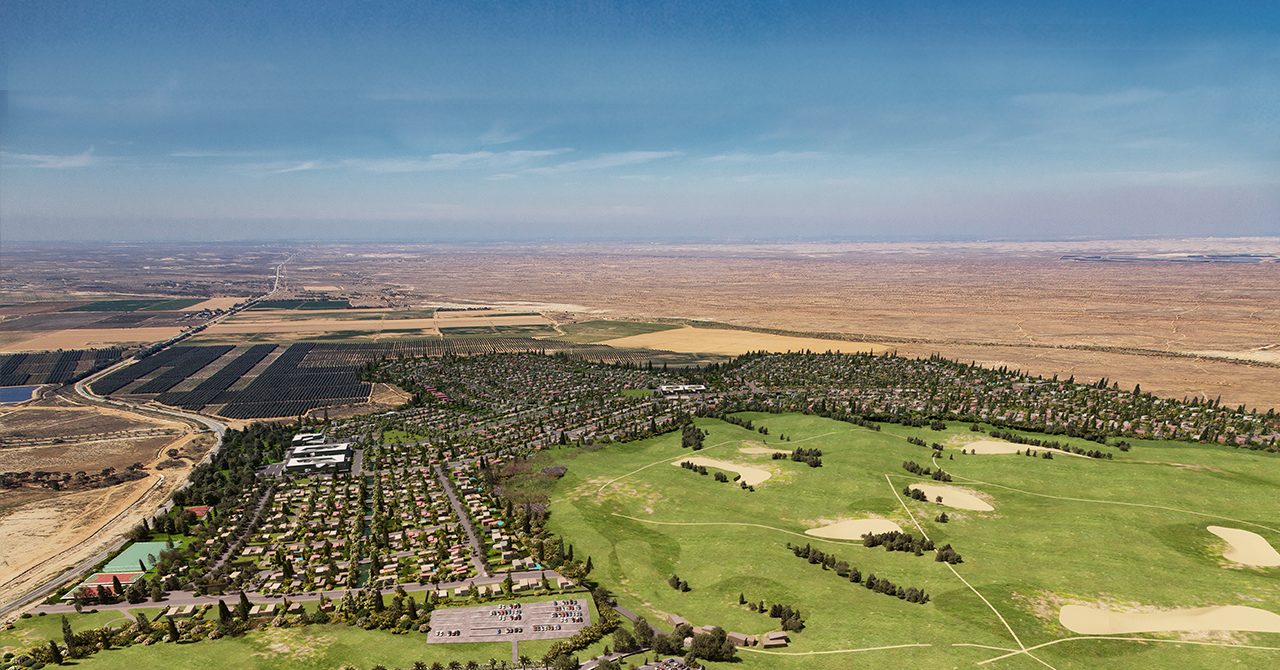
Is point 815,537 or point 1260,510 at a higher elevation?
point 1260,510

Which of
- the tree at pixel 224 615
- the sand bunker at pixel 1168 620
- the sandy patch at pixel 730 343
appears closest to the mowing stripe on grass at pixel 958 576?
the sand bunker at pixel 1168 620

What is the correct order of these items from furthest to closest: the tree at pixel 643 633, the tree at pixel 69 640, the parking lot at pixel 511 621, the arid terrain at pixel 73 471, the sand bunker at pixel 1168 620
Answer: the arid terrain at pixel 73 471 < the parking lot at pixel 511 621 < the tree at pixel 643 633 < the sand bunker at pixel 1168 620 < the tree at pixel 69 640

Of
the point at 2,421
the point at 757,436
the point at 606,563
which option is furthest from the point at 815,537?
the point at 2,421

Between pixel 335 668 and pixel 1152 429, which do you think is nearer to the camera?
pixel 335 668

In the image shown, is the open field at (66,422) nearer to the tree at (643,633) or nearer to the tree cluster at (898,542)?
the tree at (643,633)

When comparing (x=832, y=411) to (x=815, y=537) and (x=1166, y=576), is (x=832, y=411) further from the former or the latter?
(x=1166, y=576)

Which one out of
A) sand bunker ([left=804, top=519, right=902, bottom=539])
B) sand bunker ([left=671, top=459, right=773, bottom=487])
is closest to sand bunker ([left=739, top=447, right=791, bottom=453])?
sand bunker ([left=671, top=459, right=773, bottom=487])
